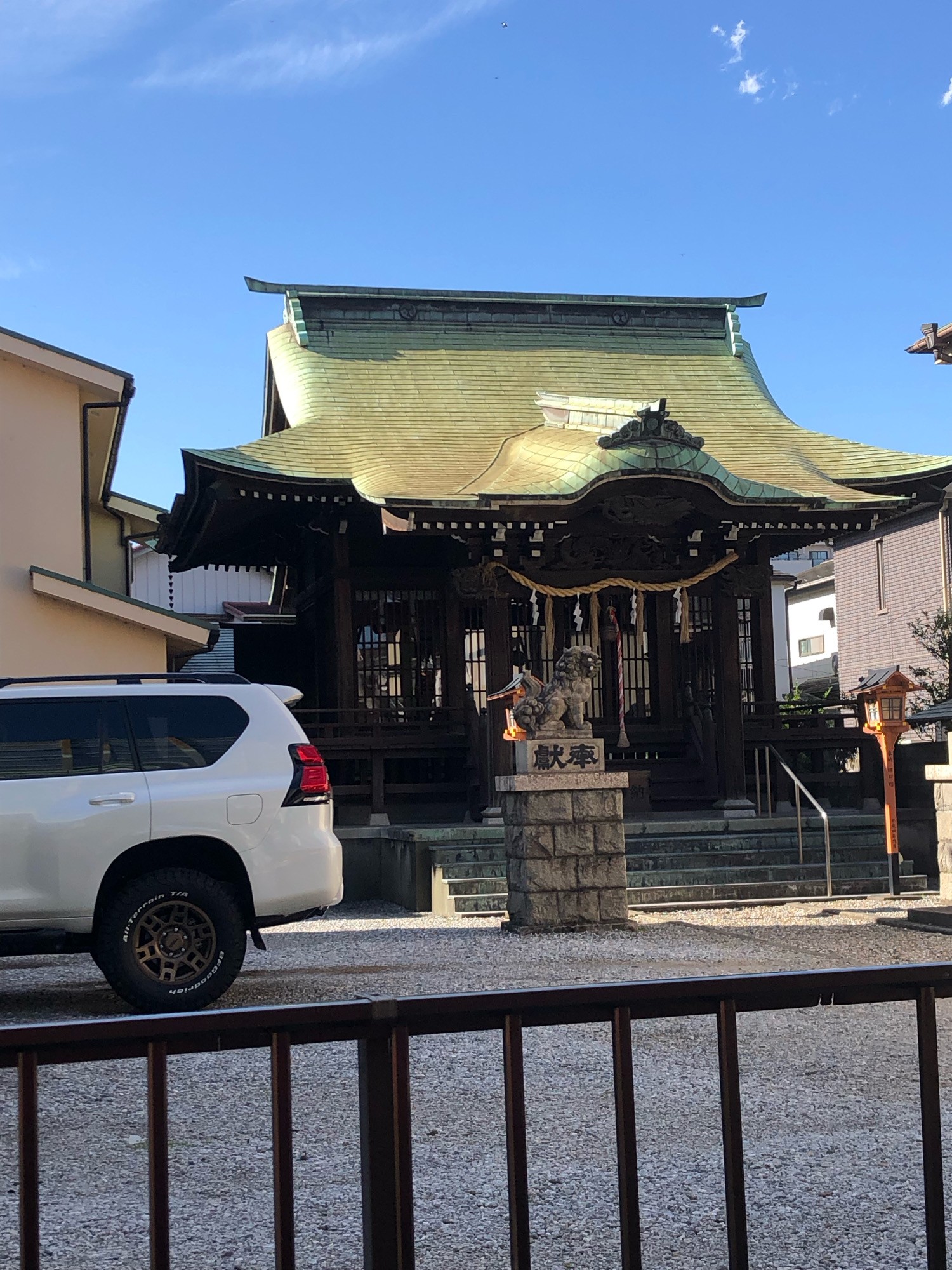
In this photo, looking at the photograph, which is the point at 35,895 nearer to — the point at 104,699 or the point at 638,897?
the point at 104,699

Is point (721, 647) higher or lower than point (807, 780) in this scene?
higher

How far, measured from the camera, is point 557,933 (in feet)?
41.0

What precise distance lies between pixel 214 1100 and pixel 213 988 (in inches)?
85.1

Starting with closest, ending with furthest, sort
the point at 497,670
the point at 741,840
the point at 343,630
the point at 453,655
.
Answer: the point at 741,840 < the point at 497,670 < the point at 343,630 < the point at 453,655

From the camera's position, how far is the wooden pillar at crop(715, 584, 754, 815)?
18.2 meters

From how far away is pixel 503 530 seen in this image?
17.5 m

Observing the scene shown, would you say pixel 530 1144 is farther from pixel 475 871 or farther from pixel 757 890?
pixel 757 890

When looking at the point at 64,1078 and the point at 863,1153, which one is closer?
the point at 863,1153

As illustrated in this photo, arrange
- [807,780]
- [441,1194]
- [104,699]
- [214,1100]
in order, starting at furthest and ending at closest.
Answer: [807,780] → [104,699] → [214,1100] → [441,1194]

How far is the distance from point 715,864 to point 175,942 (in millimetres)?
8810

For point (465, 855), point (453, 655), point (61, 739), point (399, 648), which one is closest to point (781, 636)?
point (399, 648)

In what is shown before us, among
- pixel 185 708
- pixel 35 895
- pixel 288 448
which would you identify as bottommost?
pixel 35 895

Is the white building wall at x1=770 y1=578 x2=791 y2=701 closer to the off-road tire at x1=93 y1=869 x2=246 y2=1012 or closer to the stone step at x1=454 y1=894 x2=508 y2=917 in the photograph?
the stone step at x1=454 y1=894 x2=508 y2=917

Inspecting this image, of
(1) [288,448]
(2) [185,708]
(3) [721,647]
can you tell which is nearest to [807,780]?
(3) [721,647]
